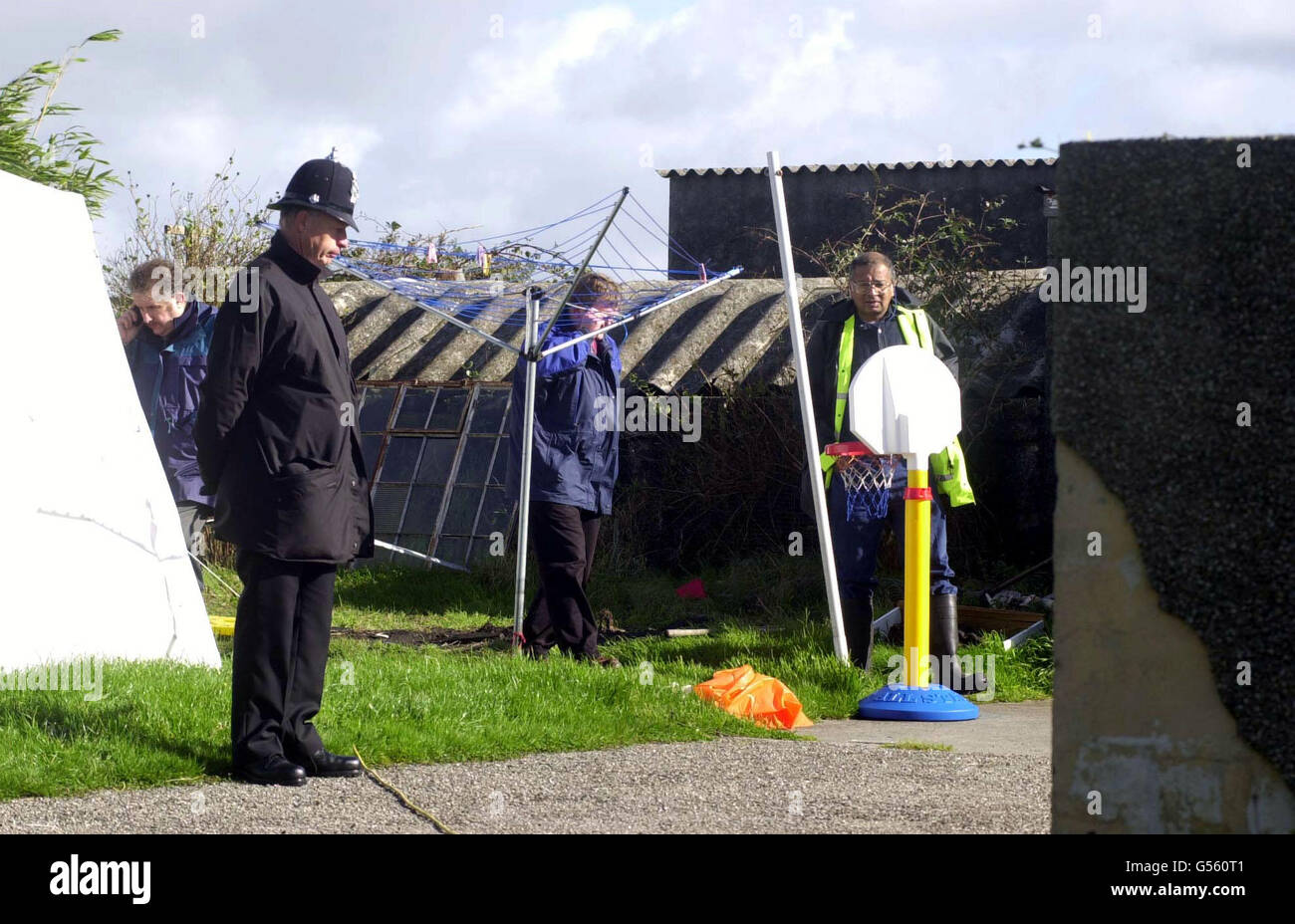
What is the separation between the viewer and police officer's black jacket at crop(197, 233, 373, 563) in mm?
4586

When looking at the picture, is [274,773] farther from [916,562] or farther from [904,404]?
[904,404]

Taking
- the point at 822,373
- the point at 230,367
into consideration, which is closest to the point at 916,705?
the point at 822,373

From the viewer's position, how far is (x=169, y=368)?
26.2 ft

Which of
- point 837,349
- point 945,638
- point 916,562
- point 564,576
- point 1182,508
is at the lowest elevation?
point 945,638

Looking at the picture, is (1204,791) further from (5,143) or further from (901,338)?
(5,143)

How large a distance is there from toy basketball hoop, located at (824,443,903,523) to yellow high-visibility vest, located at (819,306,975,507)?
0.11 m

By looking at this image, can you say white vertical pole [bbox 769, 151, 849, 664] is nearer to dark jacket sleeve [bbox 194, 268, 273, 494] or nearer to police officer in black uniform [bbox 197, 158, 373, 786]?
police officer in black uniform [bbox 197, 158, 373, 786]

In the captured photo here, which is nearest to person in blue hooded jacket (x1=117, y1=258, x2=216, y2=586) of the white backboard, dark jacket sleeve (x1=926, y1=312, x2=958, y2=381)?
the white backboard

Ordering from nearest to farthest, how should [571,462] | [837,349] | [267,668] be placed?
[267,668] → [837,349] → [571,462]

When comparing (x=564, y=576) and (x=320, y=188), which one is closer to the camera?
(x=320, y=188)

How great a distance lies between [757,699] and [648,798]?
62.8 inches

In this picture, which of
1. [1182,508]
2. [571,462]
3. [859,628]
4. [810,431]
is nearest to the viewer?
[1182,508]

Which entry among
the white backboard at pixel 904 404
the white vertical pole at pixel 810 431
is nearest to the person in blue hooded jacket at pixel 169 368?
the white vertical pole at pixel 810 431

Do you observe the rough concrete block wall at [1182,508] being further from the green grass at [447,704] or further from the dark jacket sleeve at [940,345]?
the dark jacket sleeve at [940,345]
